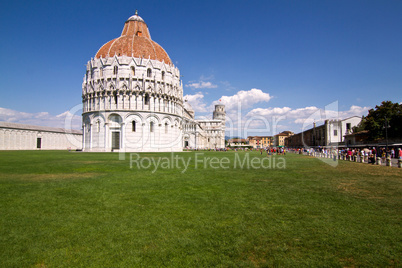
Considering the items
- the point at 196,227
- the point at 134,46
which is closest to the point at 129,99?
the point at 134,46

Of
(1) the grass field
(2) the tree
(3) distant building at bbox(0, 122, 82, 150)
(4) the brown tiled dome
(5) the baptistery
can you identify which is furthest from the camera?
(3) distant building at bbox(0, 122, 82, 150)

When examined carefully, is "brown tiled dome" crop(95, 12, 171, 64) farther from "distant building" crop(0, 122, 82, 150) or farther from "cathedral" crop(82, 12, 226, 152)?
"distant building" crop(0, 122, 82, 150)

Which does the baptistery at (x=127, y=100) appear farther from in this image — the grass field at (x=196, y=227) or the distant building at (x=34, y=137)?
the grass field at (x=196, y=227)

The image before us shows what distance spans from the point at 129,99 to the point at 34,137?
143 ft

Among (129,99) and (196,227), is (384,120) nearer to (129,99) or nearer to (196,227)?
(129,99)

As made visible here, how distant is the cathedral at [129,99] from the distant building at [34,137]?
95.3ft

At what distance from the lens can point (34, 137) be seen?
6762cm

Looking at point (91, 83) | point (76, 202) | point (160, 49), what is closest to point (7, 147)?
point (91, 83)

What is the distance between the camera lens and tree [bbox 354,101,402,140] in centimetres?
4016

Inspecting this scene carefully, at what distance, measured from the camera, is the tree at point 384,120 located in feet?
132

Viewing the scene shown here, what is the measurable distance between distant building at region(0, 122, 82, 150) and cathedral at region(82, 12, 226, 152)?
95.3 feet

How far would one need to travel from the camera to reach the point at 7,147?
59125mm

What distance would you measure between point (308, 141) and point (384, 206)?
3420 inches

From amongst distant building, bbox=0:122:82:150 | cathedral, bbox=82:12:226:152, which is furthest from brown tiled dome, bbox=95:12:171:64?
distant building, bbox=0:122:82:150
